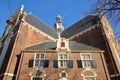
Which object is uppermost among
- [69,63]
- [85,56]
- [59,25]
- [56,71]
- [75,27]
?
[59,25]

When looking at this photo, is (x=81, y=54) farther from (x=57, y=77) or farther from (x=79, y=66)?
(x=57, y=77)

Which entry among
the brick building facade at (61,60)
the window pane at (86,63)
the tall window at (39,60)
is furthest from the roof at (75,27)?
the tall window at (39,60)

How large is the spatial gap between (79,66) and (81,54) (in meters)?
1.87

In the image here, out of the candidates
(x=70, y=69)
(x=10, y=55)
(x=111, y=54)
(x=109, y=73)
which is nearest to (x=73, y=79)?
(x=70, y=69)

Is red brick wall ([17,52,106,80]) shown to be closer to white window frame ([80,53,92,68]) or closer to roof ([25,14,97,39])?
white window frame ([80,53,92,68])

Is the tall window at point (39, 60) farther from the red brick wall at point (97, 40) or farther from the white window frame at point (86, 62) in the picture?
the red brick wall at point (97, 40)

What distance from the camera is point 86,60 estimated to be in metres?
19.4

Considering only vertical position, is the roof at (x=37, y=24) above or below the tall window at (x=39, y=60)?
above

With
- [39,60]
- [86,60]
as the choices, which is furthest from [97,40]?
[39,60]

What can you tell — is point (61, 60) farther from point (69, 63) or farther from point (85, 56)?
point (85, 56)

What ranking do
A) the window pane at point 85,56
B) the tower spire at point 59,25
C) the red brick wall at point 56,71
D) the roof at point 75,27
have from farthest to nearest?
the tower spire at point 59,25, the roof at point 75,27, the window pane at point 85,56, the red brick wall at point 56,71

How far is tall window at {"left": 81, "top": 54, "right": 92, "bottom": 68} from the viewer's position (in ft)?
61.9

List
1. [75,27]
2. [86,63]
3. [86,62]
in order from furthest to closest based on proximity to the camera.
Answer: [75,27]
[86,62]
[86,63]

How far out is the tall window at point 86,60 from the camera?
18.9 meters
